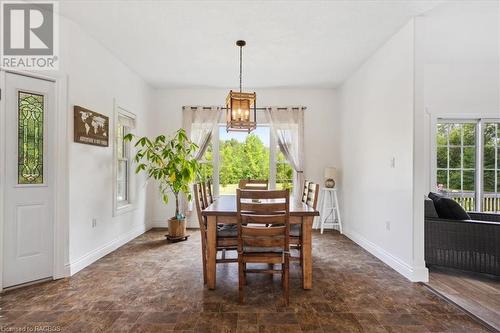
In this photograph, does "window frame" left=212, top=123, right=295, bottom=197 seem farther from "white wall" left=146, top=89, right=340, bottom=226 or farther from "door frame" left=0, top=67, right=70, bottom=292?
"door frame" left=0, top=67, right=70, bottom=292

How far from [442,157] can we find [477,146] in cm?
63

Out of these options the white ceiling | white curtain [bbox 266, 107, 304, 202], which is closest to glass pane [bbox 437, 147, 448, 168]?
the white ceiling

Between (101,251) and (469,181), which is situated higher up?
(469,181)

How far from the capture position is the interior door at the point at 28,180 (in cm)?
270

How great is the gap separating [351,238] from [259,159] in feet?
7.58

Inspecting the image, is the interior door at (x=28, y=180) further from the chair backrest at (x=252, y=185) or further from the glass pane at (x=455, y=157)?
the glass pane at (x=455, y=157)

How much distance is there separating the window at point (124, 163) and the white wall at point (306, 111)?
944mm

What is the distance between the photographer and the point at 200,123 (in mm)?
5559

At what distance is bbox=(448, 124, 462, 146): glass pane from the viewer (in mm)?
4867

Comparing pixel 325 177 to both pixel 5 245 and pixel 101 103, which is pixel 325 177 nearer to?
pixel 101 103

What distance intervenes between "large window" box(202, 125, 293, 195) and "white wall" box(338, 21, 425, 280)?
1.37 metres

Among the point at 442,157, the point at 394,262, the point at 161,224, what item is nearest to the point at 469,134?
the point at 442,157

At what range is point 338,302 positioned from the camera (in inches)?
98.0

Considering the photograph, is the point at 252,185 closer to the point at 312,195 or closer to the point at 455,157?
the point at 312,195
